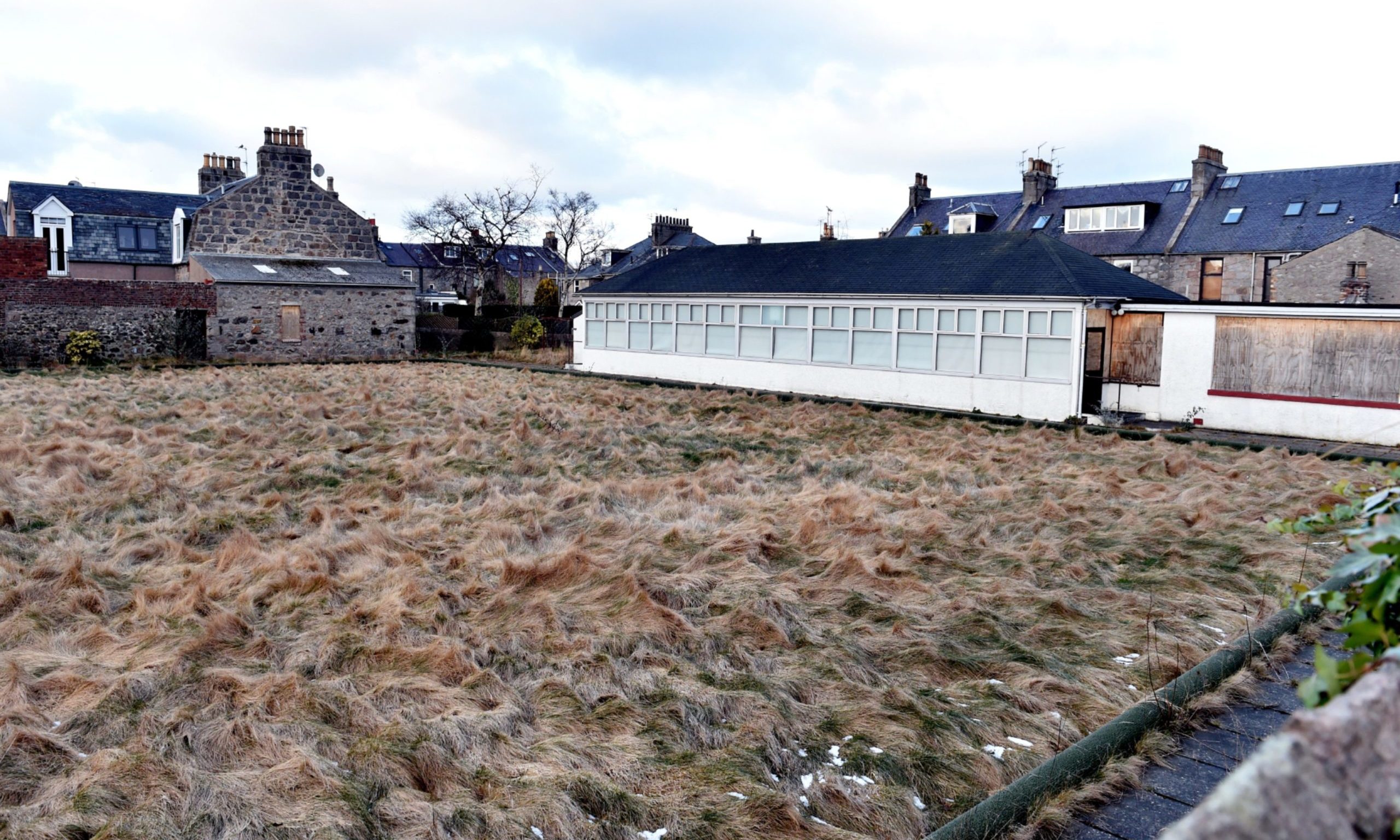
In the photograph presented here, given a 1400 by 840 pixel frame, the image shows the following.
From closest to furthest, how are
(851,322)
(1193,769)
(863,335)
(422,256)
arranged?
(1193,769), (863,335), (851,322), (422,256)

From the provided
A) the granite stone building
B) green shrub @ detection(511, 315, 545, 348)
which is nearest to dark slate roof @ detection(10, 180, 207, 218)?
the granite stone building

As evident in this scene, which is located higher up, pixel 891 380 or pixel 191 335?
pixel 191 335

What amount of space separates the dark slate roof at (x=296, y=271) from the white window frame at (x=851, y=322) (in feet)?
26.9

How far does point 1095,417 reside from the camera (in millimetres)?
17375

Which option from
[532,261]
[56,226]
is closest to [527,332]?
[56,226]

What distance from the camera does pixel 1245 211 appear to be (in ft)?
108

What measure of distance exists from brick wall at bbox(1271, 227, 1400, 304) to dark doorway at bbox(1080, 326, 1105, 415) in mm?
11349

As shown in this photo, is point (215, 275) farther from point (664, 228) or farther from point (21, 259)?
point (664, 228)

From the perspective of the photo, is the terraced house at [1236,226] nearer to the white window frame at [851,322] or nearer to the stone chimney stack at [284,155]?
the white window frame at [851,322]

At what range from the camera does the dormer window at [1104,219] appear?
35.2 meters

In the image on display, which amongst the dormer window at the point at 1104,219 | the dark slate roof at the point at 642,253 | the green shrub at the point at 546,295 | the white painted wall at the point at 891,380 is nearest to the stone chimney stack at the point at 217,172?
the green shrub at the point at 546,295

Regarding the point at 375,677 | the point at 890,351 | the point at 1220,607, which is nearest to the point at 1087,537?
the point at 1220,607

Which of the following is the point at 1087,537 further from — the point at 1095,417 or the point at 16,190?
the point at 16,190

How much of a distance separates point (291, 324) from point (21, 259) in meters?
7.06
